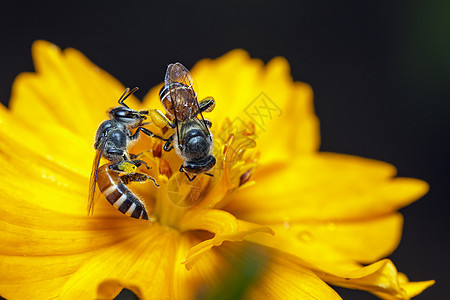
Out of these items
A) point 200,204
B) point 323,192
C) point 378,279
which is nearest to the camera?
point 378,279

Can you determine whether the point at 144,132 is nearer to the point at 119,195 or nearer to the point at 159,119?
the point at 159,119

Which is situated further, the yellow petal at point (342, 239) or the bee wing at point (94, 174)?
the yellow petal at point (342, 239)

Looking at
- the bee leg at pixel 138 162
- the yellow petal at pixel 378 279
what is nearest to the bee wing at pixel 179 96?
the bee leg at pixel 138 162

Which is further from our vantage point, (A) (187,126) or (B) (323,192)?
(B) (323,192)

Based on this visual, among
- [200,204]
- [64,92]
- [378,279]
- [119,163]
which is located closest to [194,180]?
[200,204]

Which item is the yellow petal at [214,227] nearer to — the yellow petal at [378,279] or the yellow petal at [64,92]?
the yellow petal at [378,279]

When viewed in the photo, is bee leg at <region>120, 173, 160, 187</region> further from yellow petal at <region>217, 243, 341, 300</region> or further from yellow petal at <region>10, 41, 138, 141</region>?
yellow petal at <region>10, 41, 138, 141</region>

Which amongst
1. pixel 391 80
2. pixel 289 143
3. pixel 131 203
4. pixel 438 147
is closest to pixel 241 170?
pixel 131 203

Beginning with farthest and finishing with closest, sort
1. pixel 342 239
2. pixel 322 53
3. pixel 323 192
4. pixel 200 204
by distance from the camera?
pixel 322 53 → pixel 323 192 → pixel 342 239 → pixel 200 204
